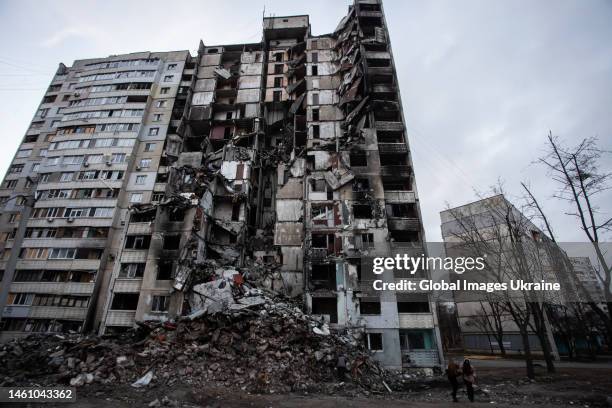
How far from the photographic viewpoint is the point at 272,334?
1811 centimetres

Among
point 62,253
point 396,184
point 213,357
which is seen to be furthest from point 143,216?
point 396,184

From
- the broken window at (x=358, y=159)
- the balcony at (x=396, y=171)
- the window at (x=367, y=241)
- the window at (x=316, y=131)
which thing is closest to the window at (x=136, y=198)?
the window at (x=316, y=131)

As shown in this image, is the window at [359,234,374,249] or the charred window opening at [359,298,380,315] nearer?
the charred window opening at [359,298,380,315]

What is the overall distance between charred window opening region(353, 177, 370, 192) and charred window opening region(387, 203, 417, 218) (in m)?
2.95

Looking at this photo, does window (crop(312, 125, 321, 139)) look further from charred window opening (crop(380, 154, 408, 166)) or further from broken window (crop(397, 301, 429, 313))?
broken window (crop(397, 301, 429, 313))

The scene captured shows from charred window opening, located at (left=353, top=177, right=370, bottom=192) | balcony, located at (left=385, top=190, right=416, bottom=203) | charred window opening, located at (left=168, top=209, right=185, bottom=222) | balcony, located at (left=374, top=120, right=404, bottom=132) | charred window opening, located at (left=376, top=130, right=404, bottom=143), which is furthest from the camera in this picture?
charred window opening, located at (left=376, top=130, right=404, bottom=143)

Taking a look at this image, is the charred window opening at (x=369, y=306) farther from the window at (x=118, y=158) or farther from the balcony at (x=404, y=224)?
the window at (x=118, y=158)

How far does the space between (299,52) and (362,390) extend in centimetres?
4725

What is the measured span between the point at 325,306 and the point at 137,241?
63.9 feet

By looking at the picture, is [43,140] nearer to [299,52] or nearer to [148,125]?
[148,125]

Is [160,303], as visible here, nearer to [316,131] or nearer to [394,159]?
[316,131]

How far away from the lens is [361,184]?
3042cm

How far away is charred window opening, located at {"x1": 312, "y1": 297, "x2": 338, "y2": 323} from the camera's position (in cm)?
2508

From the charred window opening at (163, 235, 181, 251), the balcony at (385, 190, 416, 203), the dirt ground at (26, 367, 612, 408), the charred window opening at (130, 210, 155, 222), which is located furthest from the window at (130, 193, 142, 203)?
the balcony at (385, 190, 416, 203)
